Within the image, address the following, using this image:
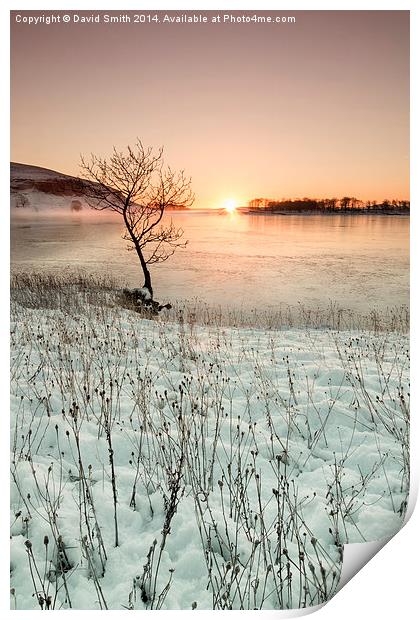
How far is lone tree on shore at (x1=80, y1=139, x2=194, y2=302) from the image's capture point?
12.1ft

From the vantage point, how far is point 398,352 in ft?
12.4

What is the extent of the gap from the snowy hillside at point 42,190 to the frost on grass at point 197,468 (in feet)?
3.01

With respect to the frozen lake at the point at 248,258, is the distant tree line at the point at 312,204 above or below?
above

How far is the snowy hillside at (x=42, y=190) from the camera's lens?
324cm

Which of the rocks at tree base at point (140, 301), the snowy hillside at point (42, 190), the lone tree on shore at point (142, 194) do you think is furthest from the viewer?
the rocks at tree base at point (140, 301)

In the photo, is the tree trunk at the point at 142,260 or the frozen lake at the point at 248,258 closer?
the frozen lake at the point at 248,258

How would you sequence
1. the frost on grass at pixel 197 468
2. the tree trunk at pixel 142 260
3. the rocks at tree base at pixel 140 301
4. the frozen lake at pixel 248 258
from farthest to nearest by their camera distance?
the rocks at tree base at pixel 140 301
the tree trunk at pixel 142 260
the frozen lake at pixel 248 258
the frost on grass at pixel 197 468

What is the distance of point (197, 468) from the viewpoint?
2684mm

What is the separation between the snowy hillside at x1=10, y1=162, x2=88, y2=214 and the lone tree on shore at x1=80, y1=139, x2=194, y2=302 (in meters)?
0.11

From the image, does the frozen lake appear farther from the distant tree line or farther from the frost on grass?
the frost on grass

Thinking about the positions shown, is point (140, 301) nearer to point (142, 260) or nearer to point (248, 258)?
point (142, 260)

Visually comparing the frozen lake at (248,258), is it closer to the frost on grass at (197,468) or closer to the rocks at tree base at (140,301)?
the rocks at tree base at (140,301)

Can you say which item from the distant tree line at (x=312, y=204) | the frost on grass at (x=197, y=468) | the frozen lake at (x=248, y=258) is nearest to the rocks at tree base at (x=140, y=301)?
the frozen lake at (x=248, y=258)

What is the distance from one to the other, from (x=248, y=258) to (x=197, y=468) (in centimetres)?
184
